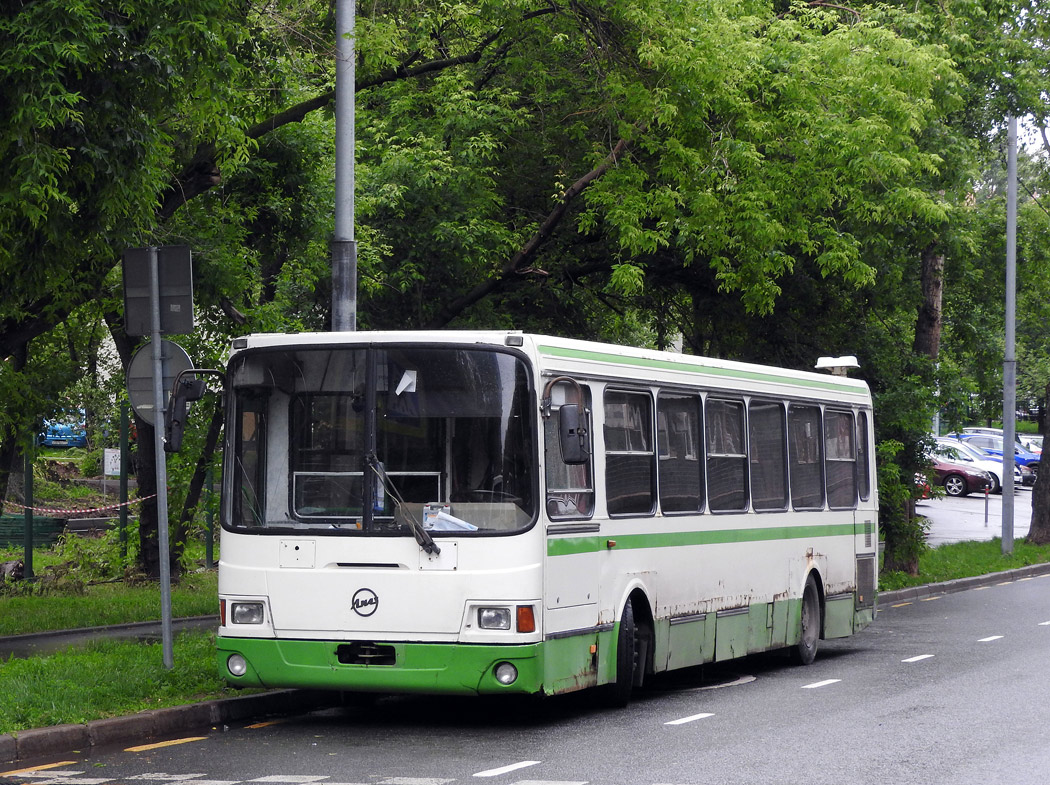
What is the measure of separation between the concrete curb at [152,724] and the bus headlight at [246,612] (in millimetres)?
666

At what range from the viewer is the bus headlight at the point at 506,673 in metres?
9.62

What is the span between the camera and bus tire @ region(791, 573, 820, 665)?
583 inches

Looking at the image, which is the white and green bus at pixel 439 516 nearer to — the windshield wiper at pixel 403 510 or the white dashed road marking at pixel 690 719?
the windshield wiper at pixel 403 510

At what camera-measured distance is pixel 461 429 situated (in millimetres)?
9961

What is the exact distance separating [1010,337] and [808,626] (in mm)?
15045

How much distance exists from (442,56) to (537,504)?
1012cm

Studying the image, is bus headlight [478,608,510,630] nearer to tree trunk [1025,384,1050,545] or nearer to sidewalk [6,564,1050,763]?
sidewalk [6,564,1050,763]

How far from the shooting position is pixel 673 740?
31.7 feet

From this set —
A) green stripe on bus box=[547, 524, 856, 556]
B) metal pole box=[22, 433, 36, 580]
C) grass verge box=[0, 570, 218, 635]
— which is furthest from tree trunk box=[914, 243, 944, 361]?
metal pole box=[22, 433, 36, 580]

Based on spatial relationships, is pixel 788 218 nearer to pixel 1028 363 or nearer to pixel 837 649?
pixel 837 649

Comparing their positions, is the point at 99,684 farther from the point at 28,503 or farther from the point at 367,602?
the point at 28,503

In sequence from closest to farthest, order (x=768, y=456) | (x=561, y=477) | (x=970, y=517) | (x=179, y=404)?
(x=561, y=477) → (x=179, y=404) → (x=768, y=456) → (x=970, y=517)

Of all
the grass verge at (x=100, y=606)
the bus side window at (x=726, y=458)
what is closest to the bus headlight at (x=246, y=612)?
the bus side window at (x=726, y=458)

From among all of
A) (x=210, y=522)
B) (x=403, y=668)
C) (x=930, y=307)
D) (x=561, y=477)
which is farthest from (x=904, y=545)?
(x=403, y=668)
